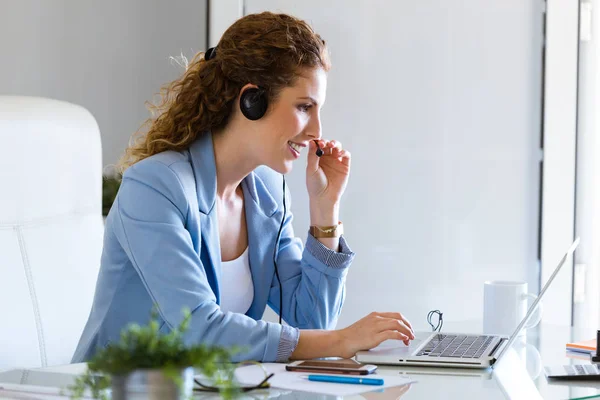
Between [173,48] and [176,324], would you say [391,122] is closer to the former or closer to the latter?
[173,48]

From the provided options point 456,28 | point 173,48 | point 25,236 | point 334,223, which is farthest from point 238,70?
point 173,48

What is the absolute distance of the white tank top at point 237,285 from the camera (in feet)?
5.30

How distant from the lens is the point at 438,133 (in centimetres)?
250

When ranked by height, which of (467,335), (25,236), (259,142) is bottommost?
(467,335)

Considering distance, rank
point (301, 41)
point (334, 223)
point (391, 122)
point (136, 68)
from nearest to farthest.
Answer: point (301, 41), point (334, 223), point (391, 122), point (136, 68)

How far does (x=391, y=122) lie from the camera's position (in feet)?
8.01

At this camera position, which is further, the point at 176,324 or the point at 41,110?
the point at 41,110

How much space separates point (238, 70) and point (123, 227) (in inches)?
15.3

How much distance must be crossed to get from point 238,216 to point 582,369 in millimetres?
742

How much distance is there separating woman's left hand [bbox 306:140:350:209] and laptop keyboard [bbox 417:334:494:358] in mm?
422

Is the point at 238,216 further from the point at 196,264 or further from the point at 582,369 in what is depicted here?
the point at 582,369

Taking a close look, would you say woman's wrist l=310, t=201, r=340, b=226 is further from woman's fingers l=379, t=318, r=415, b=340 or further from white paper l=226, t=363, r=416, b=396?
white paper l=226, t=363, r=416, b=396

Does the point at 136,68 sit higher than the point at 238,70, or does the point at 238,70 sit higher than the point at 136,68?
the point at 136,68

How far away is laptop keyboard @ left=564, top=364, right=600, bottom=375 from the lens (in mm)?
1211
